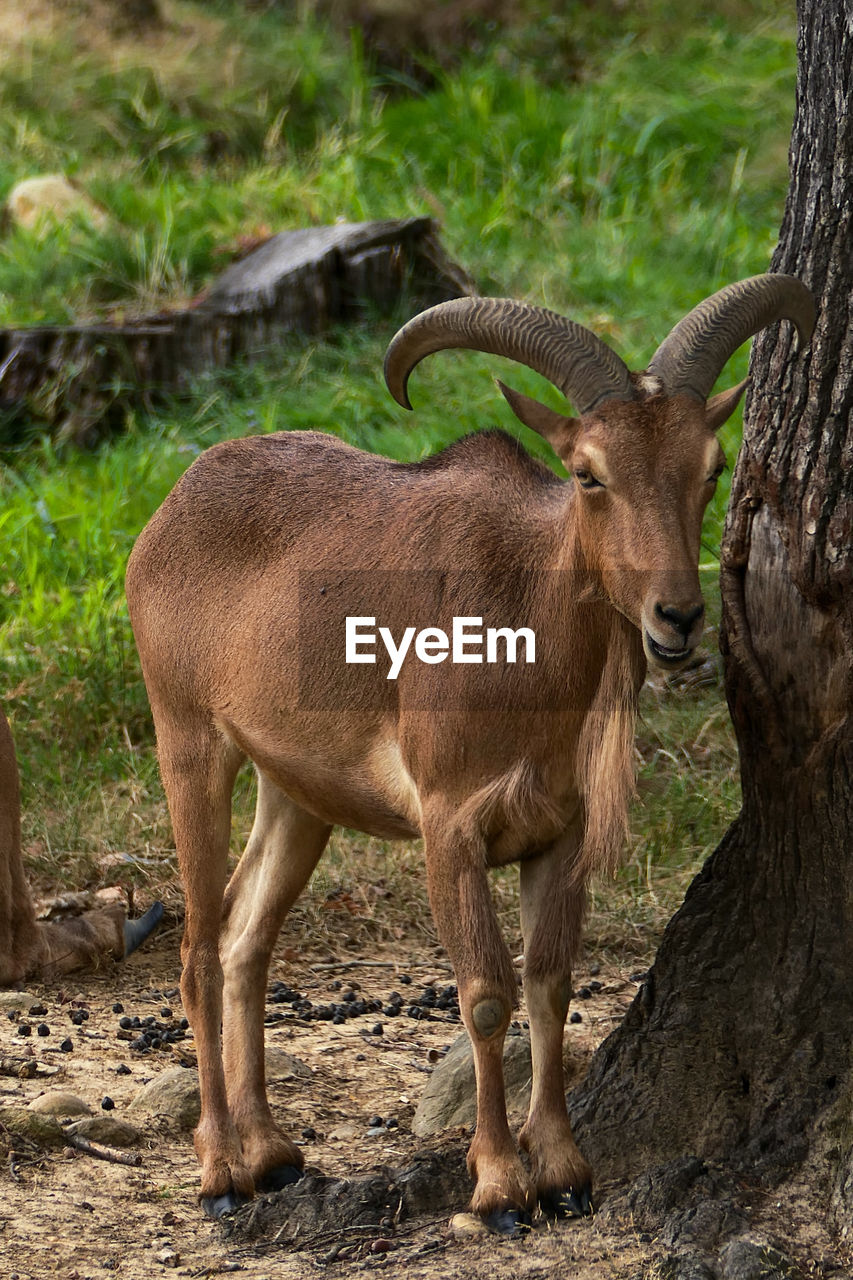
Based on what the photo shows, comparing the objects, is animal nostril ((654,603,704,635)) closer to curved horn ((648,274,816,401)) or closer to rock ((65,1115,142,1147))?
curved horn ((648,274,816,401))

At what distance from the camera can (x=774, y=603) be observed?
414 centimetres

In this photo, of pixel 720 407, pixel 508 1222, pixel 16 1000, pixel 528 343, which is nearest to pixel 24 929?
pixel 16 1000

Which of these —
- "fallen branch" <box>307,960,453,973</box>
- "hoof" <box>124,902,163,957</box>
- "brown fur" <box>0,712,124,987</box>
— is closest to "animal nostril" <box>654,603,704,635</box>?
"fallen branch" <box>307,960,453,973</box>

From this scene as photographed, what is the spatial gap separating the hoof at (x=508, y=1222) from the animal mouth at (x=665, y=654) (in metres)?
1.42

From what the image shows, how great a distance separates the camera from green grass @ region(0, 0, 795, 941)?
288 inches

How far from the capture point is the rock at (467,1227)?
155 inches

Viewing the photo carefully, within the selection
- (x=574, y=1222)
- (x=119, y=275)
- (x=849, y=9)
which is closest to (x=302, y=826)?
(x=574, y=1222)

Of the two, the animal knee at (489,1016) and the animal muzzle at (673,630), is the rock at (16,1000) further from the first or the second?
the animal muzzle at (673,630)

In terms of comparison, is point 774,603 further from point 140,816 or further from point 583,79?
point 583,79

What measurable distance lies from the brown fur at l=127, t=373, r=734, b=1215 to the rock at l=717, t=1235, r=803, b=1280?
561 millimetres

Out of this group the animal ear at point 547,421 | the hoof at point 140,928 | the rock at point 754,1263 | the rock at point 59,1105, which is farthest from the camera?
the hoof at point 140,928

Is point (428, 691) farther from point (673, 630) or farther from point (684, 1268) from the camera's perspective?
point (684, 1268)

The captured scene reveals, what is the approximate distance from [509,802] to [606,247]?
297 inches

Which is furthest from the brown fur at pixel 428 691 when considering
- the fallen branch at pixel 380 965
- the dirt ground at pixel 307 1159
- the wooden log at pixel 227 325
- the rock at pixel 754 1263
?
the wooden log at pixel 227 325
